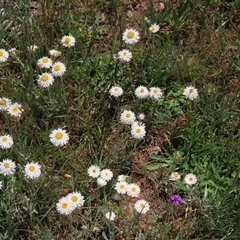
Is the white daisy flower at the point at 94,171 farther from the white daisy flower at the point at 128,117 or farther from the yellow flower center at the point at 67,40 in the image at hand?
the yellow flower center at the point at 67,40

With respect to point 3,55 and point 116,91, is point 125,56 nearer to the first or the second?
point 116,91

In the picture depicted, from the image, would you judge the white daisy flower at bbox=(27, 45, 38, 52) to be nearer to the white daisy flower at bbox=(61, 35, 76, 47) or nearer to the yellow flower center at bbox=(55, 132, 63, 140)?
the white daisy flower at bbox=(61, 35, 76, 47)

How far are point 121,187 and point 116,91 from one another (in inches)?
21.2

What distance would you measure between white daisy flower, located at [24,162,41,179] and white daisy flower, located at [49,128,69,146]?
16 cm

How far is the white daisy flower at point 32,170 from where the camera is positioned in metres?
2.32

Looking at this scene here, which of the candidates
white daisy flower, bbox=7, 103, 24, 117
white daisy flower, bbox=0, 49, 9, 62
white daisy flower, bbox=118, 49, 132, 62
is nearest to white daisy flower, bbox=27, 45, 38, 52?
white daisy flower, bbox=0, 49, 9, 62

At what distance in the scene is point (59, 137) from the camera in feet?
8.09

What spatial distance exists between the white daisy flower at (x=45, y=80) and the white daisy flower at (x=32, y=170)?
436 millimetres

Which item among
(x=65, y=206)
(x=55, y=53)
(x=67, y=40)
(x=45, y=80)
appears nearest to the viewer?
(x=65, y=206)

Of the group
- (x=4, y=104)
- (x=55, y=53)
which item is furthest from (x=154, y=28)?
(x=4, y=104)

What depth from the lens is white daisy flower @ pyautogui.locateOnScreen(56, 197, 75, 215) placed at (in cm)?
227

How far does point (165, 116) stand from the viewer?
9.04 ft

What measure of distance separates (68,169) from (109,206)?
0.37 meters

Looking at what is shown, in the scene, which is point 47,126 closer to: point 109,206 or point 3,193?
point 3,193
